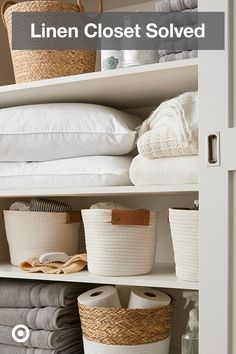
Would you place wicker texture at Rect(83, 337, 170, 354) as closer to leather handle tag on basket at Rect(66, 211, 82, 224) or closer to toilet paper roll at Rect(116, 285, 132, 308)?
toilet paper roll at Rect(116, 285, 132, 308)

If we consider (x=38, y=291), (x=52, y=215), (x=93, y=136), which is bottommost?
(x=38, y=291)

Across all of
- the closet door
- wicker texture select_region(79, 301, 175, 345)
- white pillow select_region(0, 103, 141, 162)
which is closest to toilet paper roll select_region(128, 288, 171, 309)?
wicker texture select_region(79, 301, 175, 345)

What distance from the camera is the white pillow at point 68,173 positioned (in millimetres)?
1572

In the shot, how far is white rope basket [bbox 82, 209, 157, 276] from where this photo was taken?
1.56 m

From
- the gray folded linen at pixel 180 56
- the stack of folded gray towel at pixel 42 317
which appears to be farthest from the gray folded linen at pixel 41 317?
the gray folded linen at pixel 180 56

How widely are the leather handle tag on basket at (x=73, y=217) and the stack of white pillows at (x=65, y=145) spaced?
0.20 m

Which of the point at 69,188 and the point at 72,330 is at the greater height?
the point at 69,188

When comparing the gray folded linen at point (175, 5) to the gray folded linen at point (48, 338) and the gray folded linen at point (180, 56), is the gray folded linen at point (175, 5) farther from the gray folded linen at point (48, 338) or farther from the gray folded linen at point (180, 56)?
the gray folded linen at point (48, 338)

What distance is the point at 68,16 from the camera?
1688mm

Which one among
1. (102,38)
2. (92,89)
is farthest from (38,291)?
(102,38)

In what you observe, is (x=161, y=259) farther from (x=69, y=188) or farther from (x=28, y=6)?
(x=28, y=6)

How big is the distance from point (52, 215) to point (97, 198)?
0.28m

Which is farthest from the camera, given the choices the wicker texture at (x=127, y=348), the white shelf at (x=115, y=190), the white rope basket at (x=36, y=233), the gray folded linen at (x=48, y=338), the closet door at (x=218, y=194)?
the white rope basket at (x=36, y=233)

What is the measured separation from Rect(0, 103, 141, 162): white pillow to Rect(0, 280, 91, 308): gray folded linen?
385 mm
